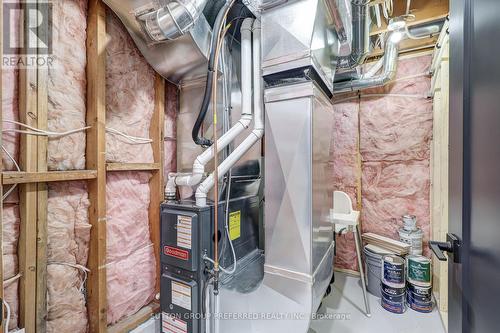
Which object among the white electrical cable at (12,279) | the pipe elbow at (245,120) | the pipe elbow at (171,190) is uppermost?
the pipe elbow at (245,120)

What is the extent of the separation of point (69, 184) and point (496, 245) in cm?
174

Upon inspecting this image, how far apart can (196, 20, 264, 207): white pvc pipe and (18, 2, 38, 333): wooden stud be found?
79cm

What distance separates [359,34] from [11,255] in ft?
8.53

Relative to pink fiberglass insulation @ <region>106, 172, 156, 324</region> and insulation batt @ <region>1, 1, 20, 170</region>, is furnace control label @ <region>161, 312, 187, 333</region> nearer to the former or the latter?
pink fiberglass insulation @ <region>106, 172, 156, 324</region>

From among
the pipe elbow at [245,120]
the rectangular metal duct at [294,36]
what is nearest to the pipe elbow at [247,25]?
the rectangular metal duct at [294,36]

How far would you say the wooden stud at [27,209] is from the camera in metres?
1.05

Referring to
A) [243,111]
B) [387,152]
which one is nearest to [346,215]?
[387,152]

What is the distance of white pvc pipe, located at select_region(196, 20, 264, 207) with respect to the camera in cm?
139

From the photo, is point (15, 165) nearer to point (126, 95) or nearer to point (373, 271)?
point (126, 95)

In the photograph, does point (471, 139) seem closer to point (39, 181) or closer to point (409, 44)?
point (39, 181)

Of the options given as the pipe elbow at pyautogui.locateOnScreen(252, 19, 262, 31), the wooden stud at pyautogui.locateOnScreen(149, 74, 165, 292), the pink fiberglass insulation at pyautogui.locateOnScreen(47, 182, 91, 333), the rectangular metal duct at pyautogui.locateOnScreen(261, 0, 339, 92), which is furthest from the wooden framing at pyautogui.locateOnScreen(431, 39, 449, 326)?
the pink fiberglass insulation at pyautogui.locateOnScreen(47, 182, 91, 333)

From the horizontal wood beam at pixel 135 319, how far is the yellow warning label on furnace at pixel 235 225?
803 millimetres

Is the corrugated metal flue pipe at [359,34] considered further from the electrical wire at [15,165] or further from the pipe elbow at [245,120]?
the electrical wire at [15,165]

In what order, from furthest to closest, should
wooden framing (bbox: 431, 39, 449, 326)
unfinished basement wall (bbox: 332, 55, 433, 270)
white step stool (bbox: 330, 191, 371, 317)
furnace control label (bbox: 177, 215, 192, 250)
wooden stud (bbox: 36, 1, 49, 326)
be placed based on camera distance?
unfinished basement wall (bbox: 332, 55, 433, 270) < white step stool (bbox: 330, 191, 371, 317) < wooden framing (bbox: 431, 39, 449, 326) < furnace control label (bbox: 177, 215, 192, 250) < wooden stud (bbox: 36, 1, 49, 326)
